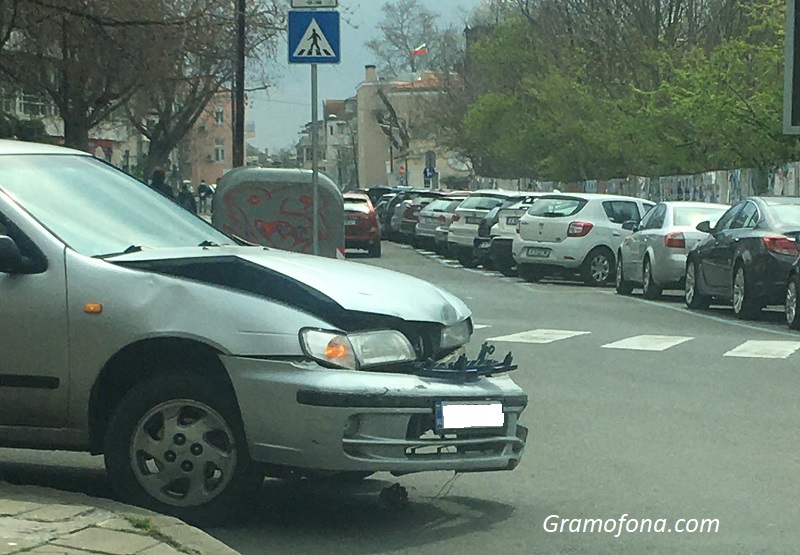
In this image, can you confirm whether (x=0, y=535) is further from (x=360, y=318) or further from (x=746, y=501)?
(x=746, y=501)

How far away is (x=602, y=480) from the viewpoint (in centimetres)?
882

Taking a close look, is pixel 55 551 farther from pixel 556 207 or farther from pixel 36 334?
pixel 556 207

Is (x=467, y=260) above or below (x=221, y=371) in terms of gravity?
below

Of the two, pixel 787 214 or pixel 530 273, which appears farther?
pixel 530 273

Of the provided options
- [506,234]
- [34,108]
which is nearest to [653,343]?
[506,234]

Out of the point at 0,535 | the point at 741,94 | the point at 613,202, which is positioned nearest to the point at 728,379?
the point at 0,535

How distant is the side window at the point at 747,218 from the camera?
21750 mm

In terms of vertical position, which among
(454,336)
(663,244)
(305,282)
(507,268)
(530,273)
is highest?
(305,282)

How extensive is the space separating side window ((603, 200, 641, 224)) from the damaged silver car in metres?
23.3

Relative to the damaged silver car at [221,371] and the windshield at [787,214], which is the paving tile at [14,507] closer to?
the damaged silver car at [221,371]

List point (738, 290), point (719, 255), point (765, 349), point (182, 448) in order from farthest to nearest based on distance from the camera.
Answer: point (719, 255), point (738, 290), point (765, 349), point (182, 448)

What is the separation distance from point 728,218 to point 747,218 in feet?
2.43

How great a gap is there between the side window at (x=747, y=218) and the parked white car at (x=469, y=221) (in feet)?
49.6

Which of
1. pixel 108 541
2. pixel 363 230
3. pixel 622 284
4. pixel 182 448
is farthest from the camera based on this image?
pixel 363 230
